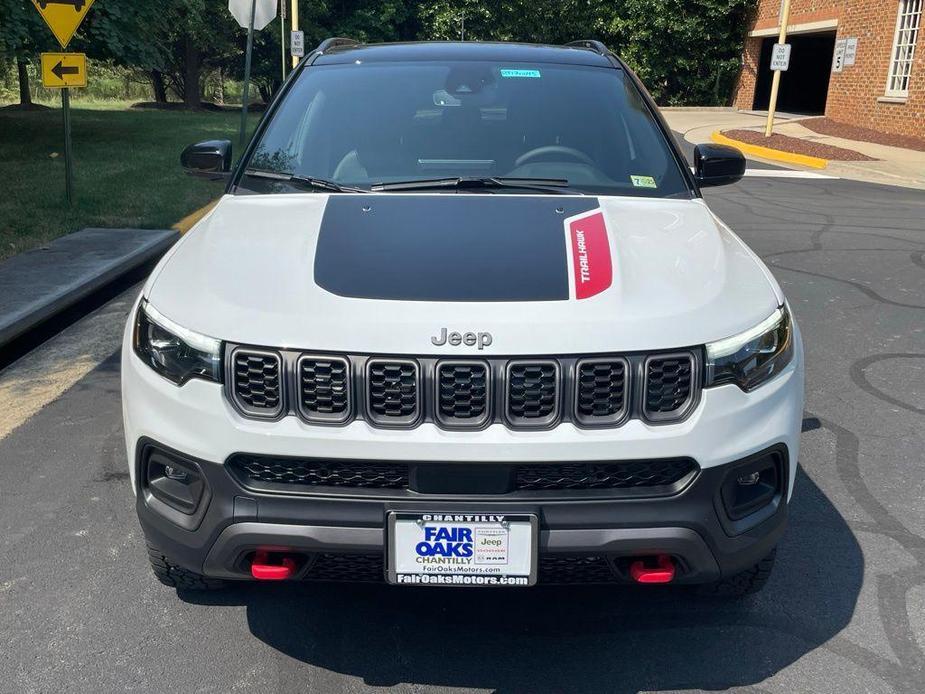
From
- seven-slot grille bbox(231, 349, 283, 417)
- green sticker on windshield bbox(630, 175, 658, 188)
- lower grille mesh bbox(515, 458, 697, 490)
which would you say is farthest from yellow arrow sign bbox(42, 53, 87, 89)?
lower grille mesh bbox(515, 458, 697, 490)

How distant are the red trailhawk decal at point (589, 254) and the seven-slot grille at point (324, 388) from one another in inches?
25.9

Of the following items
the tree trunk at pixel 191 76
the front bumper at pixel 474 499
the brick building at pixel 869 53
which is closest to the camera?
the front bumper at pixel 474 499

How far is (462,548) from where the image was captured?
7.77ft

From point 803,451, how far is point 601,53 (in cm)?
207

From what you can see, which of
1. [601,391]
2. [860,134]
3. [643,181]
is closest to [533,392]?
[601,391]

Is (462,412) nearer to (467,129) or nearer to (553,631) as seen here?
(553,631)

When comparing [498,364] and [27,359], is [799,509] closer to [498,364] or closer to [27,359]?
[498,364]

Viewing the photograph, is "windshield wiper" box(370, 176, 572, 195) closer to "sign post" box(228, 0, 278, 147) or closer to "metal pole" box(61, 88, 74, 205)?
"metal pole" box(61, 88, 74, 205)

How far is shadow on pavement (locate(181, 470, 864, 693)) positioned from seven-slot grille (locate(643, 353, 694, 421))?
837 millimetres

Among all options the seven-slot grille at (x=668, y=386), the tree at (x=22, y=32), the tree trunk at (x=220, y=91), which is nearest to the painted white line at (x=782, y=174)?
the tree at (x=22, y=32)

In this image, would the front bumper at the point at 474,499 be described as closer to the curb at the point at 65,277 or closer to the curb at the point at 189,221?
the curb at the point at 65,277

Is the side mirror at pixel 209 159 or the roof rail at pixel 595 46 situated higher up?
the roof rail at pixel 595 46

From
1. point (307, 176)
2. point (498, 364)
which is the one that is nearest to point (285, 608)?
point (498, 364)

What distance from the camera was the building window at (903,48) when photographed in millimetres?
20766
